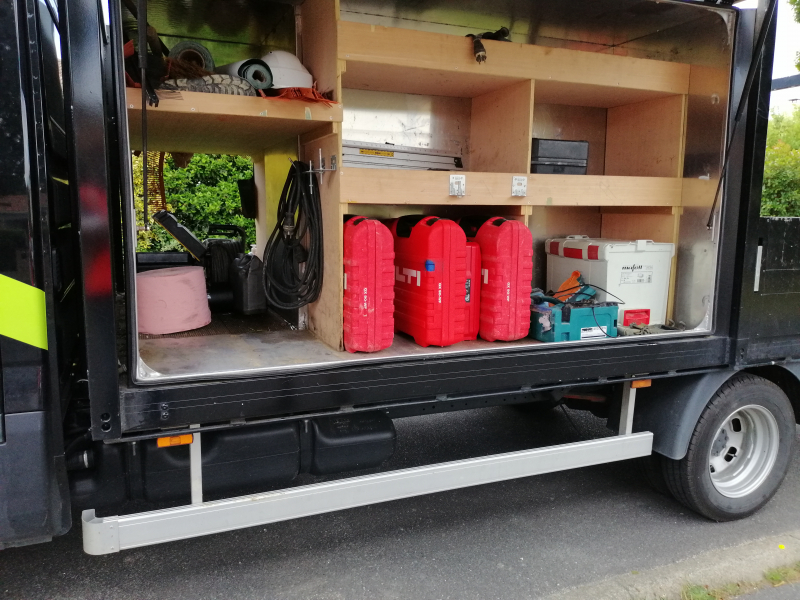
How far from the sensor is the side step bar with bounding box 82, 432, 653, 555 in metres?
2.22

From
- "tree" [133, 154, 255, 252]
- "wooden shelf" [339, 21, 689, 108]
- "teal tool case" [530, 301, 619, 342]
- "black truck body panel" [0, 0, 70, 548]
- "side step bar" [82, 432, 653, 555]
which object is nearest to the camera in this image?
"black truck body panel" [0, 0, 70, 548]

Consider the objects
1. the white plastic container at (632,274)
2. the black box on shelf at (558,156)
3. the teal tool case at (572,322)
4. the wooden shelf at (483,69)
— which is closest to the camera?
the wooden shelf at (483,69)

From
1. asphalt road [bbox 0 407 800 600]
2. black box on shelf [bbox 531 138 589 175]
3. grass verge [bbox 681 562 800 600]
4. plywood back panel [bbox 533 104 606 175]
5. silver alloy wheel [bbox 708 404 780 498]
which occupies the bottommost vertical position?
grass verge [bbox 681 562 800 600]

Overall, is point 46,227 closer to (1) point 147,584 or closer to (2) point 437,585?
(1) point 147,584

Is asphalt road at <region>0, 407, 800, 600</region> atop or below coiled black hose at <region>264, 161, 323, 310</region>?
below

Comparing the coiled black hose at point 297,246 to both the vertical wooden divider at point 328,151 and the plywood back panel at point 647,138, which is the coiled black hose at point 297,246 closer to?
the vertical wooden divider at point 328,151

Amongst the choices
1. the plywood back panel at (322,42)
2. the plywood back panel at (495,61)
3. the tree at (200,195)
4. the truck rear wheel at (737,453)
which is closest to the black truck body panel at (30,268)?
the plywood back panel at (322,42)

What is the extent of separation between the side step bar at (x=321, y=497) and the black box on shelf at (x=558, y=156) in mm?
1543

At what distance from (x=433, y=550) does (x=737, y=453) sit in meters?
1.83

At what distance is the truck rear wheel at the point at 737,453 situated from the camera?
3273 millimetres

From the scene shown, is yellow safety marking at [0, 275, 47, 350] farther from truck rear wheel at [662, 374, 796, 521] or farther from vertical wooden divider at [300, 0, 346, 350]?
truck rear wheel at [662, 374, 796, 521]

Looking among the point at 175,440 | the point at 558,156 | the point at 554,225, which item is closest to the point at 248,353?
the point at 175,440

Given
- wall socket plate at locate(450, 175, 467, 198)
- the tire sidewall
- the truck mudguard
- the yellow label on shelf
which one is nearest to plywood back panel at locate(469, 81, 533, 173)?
wall socket plate at locate(450, 175, 467, 198)

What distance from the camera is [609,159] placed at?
432cm
